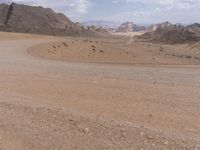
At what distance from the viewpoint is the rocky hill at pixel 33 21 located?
346 ft

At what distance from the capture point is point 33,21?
112188 millimetres

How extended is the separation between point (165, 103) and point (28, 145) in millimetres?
4094

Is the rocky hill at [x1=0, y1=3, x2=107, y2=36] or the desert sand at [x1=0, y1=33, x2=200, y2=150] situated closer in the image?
the desert sand at [x1=0, y1=33, x2=200, y2=150]

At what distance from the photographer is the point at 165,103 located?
11.0 metres

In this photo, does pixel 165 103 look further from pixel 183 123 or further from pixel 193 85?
pixel 193 85

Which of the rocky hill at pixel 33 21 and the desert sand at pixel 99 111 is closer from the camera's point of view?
the desert sand at pixel 99 111

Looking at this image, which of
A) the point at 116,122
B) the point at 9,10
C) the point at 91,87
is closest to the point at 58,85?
the point at 91,87

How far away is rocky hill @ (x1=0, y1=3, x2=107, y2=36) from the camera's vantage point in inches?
4154

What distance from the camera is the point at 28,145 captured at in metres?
8.12

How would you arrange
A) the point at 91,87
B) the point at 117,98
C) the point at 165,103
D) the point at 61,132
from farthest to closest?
the point at 91,87 < the point at 117,98 < the point at 165,103 < the point at 61,132

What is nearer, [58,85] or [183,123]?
[183,123]

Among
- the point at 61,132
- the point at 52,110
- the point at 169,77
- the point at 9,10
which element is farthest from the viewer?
the point at 9,10

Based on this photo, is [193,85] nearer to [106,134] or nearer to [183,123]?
[183,123]

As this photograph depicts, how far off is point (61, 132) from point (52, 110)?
156 centimetres
